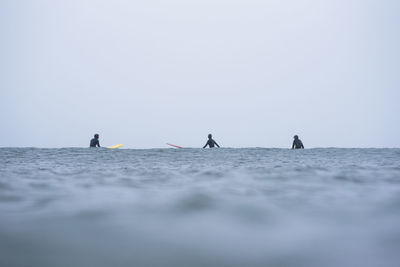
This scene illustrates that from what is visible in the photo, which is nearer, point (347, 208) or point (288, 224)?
point (288, 224)

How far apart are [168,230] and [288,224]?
700 mm

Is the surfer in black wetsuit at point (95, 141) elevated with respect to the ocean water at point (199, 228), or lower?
elevated

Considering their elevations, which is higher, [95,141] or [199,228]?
[95,141]

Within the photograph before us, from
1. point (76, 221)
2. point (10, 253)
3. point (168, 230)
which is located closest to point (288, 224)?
point (168, 230)

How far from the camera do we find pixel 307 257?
1018 millimetres

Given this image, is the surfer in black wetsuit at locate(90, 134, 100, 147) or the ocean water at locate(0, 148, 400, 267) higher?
the surfer in black wetsuit at locate(90, 134, 100, 147)

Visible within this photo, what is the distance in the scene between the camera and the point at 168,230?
4.32 feet

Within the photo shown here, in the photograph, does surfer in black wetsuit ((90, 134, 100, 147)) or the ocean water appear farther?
surfer in black wetsuit ((90, 134, 100, 147))

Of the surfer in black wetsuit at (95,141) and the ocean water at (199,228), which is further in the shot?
the surfer in black wetsuit at (95,141)

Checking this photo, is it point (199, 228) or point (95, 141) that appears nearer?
point (199, 228)

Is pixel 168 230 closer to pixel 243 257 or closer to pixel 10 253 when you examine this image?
pixel 243 257

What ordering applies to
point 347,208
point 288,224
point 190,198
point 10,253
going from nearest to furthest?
point 10,253 → point 288,224 → point 347,208 → point 190,198

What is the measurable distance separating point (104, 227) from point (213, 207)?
2.47 feet

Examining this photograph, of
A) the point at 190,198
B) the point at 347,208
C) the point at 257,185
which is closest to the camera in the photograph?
the point at 347,208
